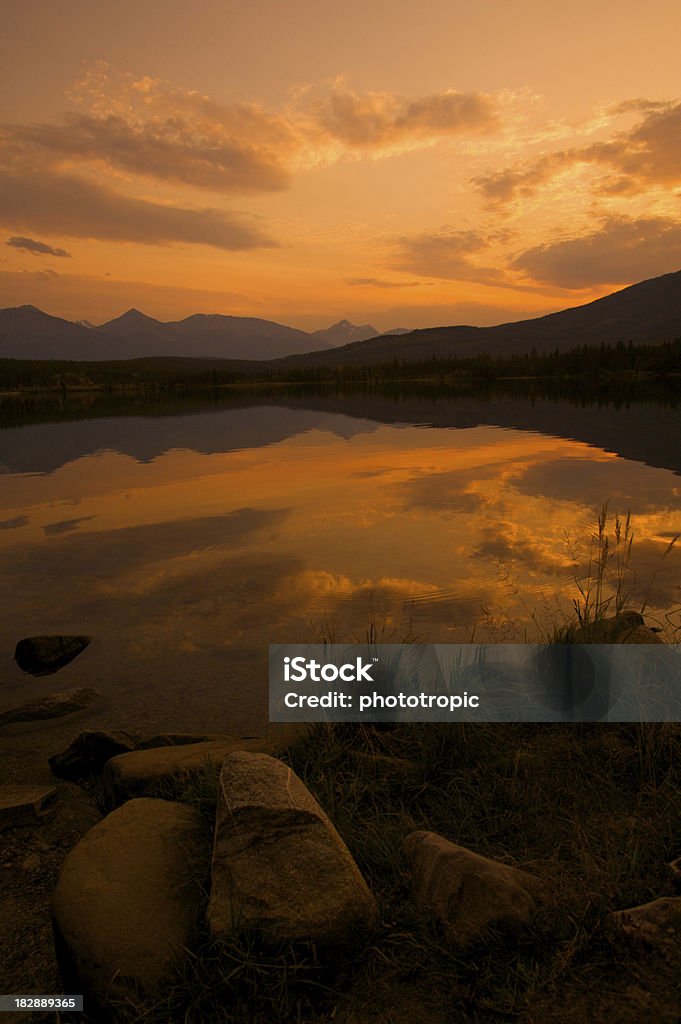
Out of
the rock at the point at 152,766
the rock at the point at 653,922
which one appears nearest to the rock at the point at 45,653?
A: the rock at the point at 152,766

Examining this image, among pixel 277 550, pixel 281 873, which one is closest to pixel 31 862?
pixel 281 873

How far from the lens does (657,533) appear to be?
11312 mm

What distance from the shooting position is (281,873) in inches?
121

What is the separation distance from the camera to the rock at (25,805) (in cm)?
423

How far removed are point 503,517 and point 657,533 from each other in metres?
2.86

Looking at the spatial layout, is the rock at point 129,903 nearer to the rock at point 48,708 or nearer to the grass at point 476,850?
the grass at point 476,850

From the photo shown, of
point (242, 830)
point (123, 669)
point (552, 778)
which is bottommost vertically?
point (123, 669)

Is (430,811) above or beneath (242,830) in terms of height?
beneath

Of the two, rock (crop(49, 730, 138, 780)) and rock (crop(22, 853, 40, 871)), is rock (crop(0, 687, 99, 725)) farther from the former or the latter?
rock (crop(22, 853, 40, 871))

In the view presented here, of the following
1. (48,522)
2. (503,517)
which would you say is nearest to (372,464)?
(503,517)

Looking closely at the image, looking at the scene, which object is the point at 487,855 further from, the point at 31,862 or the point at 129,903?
the point at 31,862

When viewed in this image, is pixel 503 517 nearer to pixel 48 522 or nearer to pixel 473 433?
pixel 48 522

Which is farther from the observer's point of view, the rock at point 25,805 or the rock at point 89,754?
the rock at point 89,754

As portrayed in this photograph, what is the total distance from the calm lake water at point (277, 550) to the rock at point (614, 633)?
1484 millimetres
